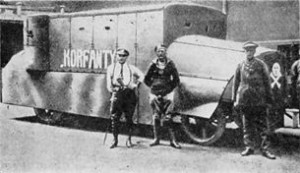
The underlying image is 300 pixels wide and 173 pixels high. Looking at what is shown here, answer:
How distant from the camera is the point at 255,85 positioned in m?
6.84

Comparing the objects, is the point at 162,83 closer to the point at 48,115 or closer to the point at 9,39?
the point at 48,115

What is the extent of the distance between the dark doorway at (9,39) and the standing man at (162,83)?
9.86m

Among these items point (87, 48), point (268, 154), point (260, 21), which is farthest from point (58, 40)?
point (260, 21)

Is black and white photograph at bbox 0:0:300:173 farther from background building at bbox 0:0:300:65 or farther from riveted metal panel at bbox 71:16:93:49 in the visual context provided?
background building at bbox 0:0:300:65

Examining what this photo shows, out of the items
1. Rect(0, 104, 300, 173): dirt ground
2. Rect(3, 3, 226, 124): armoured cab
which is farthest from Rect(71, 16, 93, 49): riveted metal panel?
Rect(0, 104, 300, 173): dirt ground

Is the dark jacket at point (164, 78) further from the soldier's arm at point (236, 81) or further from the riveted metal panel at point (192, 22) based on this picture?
the soldier's arm at point (236, 81)

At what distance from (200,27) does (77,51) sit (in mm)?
2764

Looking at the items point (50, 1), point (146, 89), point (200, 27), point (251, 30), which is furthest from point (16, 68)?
point (50, 1)

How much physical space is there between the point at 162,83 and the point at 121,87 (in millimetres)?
697

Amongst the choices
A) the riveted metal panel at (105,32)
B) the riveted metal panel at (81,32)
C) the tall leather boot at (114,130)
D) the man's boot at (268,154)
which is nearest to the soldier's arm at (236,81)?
the man's boot at (268,154)

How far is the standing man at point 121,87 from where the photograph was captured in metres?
7.65

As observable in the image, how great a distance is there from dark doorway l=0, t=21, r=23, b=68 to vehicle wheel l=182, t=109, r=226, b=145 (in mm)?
9978

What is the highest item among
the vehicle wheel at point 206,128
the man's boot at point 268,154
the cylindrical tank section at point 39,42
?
the cylindrical tank section at point 39,42

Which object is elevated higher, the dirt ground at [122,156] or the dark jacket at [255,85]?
the dark jacket at [255,85]
